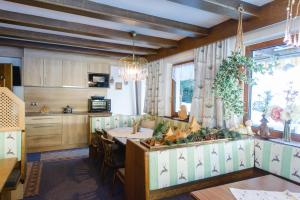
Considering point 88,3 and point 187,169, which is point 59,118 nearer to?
point 88,3

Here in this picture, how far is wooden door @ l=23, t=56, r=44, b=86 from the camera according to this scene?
4.50 metres

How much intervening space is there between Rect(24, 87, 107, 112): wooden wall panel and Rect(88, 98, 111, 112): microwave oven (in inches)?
11.7

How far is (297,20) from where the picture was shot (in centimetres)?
207

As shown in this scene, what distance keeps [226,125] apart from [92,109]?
11.4ft

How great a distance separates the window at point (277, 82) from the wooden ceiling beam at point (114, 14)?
1.10 meters

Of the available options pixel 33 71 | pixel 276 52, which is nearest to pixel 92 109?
pixel 33 71

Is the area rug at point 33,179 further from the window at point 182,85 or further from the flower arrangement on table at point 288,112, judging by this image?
the flower arrangement on table at point 288,112

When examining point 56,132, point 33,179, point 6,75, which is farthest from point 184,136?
point 6,75

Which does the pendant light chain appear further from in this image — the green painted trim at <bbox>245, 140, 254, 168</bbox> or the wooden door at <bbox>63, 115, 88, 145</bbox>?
the wooden door at <bbox>63, 115, 88, 145</bbox>

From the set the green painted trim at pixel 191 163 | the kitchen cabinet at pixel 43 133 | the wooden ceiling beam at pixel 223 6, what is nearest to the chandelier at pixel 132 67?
the wooden ceiling beam at pixel 223 6

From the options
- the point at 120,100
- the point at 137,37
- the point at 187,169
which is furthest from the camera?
the point at 120,100

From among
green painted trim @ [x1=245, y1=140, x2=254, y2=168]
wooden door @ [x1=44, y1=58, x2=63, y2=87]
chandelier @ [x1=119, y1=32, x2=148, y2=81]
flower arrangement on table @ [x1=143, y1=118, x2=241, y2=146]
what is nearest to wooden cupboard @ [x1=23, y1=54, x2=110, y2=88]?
wooden door @ [x1=44, y1=58, x2=63, y2=87]

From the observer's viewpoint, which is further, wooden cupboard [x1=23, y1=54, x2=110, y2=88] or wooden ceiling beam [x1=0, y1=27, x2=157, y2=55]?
wooden cupboard [x1=23, y1=54, x2=110, y2=88]

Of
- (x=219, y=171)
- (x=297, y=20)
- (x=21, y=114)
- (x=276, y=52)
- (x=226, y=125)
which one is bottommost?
(x=219, y=171)
